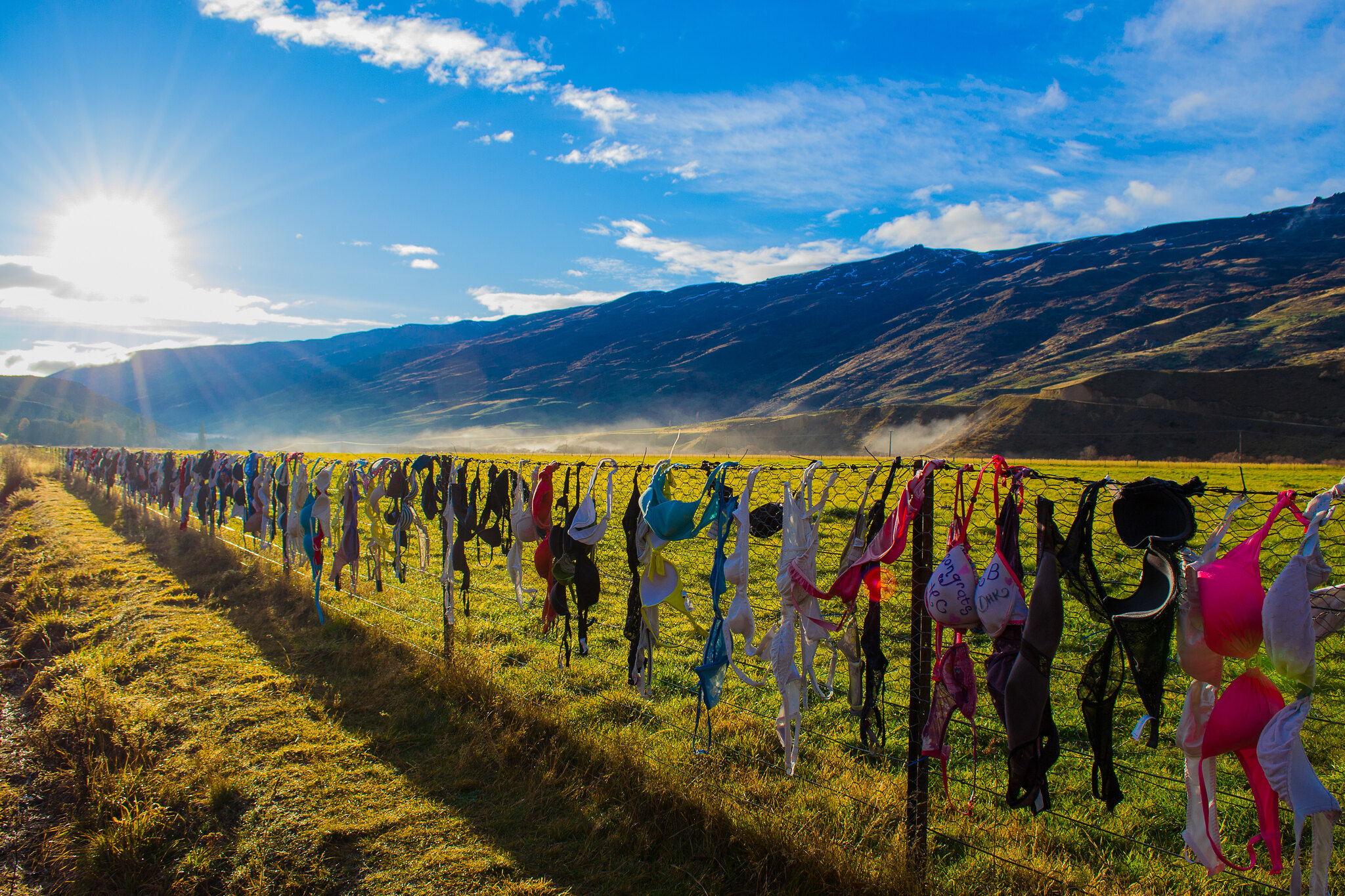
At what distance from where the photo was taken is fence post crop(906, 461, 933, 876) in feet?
10.7

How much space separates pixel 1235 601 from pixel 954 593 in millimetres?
921

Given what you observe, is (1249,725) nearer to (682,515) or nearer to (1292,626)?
(1292,626)

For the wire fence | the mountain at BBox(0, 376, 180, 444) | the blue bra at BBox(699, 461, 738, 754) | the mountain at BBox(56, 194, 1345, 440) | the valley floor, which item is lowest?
the valley floor

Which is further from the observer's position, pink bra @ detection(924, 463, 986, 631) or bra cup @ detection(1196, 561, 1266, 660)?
pink bra @ detection(924, 463, 986, 631)

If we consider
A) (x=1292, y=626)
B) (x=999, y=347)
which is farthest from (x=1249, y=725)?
(x=999, y=347)

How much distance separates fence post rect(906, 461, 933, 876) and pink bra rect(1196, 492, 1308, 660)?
3.71 feet

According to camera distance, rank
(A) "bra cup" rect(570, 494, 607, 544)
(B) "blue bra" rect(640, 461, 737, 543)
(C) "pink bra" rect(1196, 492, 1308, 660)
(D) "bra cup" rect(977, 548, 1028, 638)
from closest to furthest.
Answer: (C) "pink bra" rect(1196, 492, 1308, 660) → (D) "bra cup" rect(977, 548, 1028, 638) → (B) "blue bra" rect(640, 461, 737, 543) → (A) "bra cup" rect(570, 494, 607, 544)

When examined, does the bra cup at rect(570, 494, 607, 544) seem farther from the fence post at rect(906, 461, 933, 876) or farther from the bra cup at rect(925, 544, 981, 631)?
the bra cup at rect(925, 544, 981, 631)

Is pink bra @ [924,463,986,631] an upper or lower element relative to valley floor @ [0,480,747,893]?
upper

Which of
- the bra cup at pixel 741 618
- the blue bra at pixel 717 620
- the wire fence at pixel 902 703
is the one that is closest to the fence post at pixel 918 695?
the wire fence at pixel 902 703

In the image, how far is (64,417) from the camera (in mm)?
128625

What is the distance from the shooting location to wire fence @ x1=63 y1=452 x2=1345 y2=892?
11.1ft

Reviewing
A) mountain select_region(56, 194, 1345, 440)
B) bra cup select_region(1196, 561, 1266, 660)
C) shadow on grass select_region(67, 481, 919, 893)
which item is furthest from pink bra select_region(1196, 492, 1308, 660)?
mountain select_region(56, 194, 1345, 440)

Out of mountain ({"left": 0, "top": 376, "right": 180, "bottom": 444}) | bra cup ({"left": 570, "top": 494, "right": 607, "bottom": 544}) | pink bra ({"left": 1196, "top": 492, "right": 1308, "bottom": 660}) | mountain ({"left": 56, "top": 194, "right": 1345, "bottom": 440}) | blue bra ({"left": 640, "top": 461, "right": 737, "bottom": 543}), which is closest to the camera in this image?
pink bra ({"left": 1196, "top": 492, "right": 1308, "bottom": 660})
